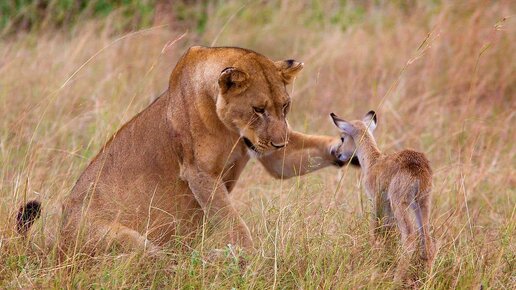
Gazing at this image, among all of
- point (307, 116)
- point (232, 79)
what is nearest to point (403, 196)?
point (232, 79)

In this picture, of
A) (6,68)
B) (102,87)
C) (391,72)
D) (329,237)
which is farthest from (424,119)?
(329,237)

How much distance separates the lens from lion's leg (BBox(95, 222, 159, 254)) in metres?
5.25

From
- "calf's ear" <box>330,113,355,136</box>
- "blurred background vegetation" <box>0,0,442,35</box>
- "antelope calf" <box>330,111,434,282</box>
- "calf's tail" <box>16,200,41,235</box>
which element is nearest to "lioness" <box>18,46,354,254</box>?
"calf's tail" <box>16,200,41,235</box>

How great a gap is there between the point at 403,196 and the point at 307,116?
3.12 m

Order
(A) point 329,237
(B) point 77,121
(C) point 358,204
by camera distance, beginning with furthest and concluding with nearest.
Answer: (B) point 77,121 → (C) point 358,204 → (A) point 329,237

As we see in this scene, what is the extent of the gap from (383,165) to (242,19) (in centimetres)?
576

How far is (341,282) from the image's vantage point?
190 inches

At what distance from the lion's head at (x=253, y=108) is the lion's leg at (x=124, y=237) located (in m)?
0.69

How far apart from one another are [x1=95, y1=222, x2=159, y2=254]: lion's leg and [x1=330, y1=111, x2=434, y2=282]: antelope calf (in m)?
1.04

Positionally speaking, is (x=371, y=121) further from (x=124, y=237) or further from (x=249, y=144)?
(x=124, y=237)

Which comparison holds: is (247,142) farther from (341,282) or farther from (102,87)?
(102,87)

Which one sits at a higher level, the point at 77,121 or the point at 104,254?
the point at 104,254

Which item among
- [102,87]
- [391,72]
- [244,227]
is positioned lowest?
[391,72]

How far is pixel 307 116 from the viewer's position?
8.02m
